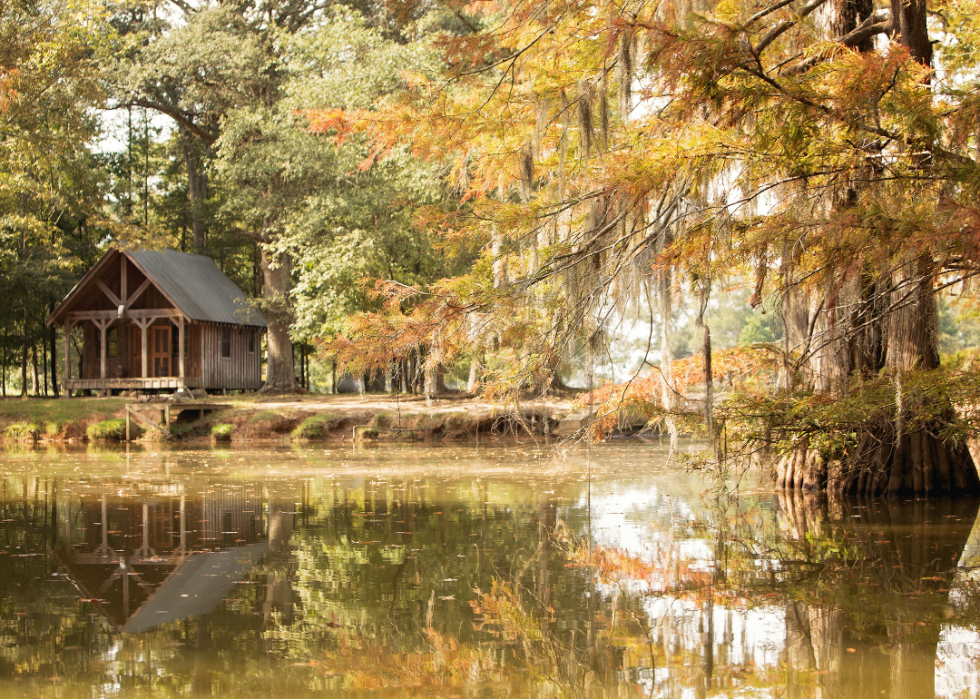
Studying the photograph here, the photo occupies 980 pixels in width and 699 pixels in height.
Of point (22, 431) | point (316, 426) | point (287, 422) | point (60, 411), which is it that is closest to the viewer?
point (316, 426)

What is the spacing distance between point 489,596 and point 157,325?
95.6 ft

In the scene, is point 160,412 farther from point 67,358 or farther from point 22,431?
point 67,358

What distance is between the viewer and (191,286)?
3269cm

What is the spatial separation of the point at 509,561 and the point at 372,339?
329cm

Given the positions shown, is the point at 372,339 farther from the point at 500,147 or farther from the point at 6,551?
the point at 6,551

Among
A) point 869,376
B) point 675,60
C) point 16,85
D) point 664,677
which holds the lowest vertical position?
point 664,677

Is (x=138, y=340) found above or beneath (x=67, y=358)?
above

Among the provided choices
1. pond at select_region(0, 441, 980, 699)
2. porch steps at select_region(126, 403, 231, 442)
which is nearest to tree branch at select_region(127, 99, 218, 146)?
porch steps at select_region(126, 403, 231, 442)

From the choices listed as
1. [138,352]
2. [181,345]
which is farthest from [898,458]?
[138,352]

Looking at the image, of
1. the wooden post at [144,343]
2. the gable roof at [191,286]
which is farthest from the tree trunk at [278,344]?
the wooden post at [144,343]

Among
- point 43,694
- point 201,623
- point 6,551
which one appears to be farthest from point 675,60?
point 6,551

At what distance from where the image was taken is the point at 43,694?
14.8 feet

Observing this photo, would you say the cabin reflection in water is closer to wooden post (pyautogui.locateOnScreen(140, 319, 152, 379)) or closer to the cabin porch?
wooden post (pyautogui.locateOnScreen(140, 319, 152, 379))

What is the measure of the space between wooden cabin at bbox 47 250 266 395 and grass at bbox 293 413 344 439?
7240 millimetres
